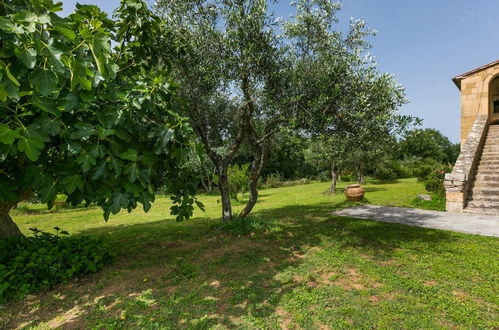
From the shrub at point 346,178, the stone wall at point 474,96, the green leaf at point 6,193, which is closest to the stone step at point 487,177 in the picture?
the stone wall at point 474,96

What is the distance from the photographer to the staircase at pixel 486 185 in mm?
9414

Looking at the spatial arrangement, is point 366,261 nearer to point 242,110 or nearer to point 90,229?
point 242,110

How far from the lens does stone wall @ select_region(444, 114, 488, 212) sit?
9.77m

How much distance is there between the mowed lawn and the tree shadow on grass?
2 centimetres

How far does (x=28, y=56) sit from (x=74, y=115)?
985mm

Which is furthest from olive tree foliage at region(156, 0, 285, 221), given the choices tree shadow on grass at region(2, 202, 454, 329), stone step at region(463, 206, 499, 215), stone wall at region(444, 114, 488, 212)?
stone step at region(463, 206, 499, 215)

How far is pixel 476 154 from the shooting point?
38.8ft

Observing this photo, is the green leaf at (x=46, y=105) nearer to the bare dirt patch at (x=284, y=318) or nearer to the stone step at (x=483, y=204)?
the bare dirt patch at (x=284, y=318)

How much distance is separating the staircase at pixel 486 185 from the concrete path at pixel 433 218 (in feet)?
1.80

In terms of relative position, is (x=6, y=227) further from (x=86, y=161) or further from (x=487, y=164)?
(x=487, y=164)

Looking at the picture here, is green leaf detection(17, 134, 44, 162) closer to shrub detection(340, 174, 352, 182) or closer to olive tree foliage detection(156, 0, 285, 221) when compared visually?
olive tree foliage detection(156, 0, 285, 221)

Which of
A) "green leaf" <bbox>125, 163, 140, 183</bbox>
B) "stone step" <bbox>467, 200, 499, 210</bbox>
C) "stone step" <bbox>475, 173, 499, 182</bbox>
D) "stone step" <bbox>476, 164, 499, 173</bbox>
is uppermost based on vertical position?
"green leaf" <bbox>125, 163, 140, 183</bbox>

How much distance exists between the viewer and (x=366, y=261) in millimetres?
5723

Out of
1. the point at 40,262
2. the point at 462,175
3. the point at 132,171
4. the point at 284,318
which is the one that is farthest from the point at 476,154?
the point at 40,262
